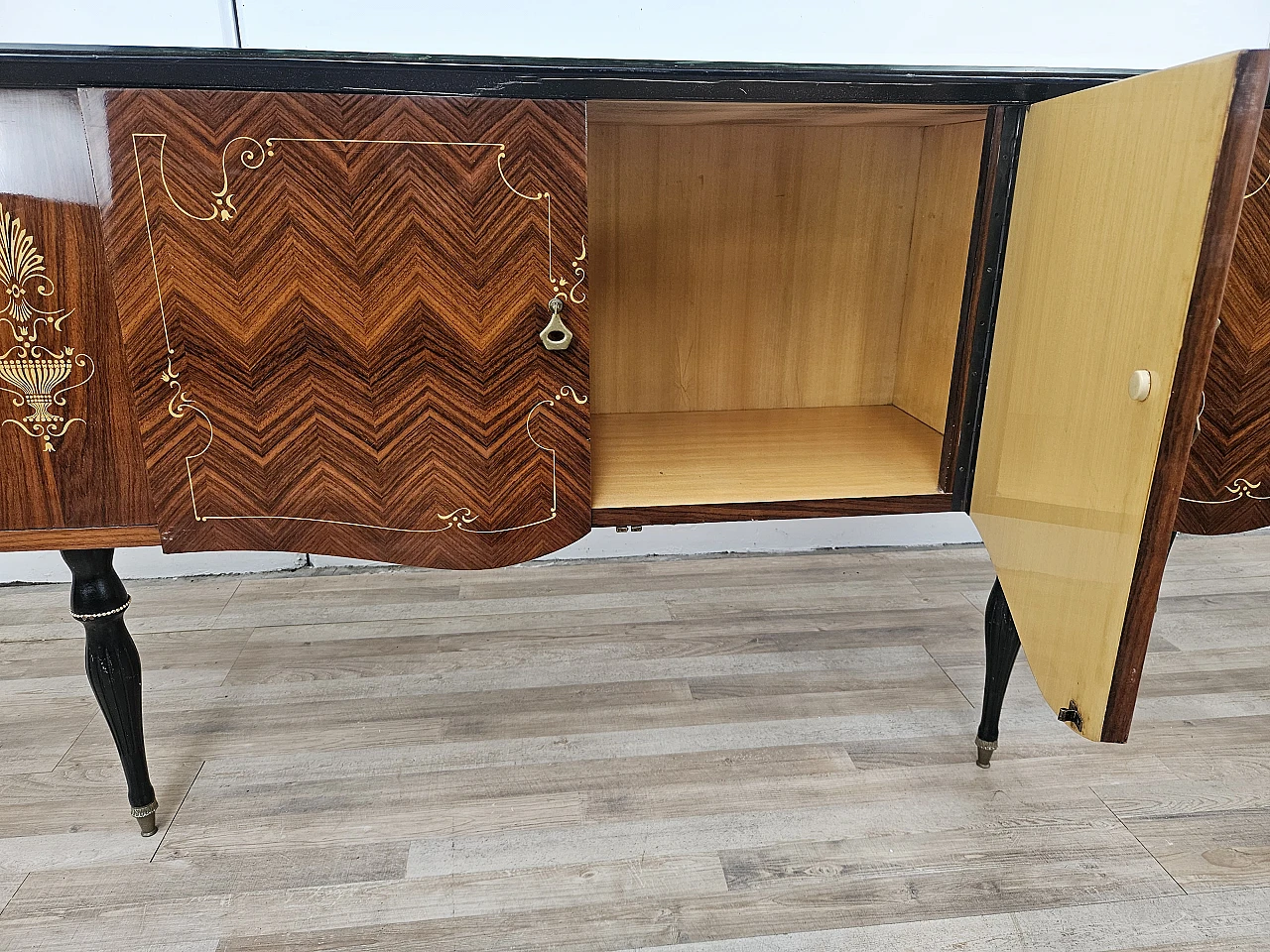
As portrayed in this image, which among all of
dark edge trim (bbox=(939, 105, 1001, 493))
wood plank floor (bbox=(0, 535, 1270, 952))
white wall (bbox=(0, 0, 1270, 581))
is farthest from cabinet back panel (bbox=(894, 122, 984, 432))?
wood plank floor (bbox=(0, 535, 1270, 952))

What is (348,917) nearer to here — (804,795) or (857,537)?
(804,795)

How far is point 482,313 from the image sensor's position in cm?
90

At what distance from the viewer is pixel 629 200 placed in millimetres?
1423

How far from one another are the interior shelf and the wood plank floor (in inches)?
17.2

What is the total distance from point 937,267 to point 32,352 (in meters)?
1.19

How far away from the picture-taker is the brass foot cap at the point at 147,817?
1.10 metres

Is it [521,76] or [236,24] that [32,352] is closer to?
[521,76]

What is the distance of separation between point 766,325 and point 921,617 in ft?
2.19

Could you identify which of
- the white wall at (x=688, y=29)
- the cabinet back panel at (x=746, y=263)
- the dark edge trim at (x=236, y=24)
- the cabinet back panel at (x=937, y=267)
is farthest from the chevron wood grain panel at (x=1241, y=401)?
the dark edge trim at (x=236, y=24)

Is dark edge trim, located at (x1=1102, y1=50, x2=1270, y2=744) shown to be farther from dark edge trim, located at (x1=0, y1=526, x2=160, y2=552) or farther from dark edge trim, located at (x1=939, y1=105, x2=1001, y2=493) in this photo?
dark edge trim, located at (x1=0, y1=526, x2=160, y2=552)

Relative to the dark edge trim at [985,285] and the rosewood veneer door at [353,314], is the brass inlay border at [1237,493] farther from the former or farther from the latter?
the rosewood veneer door at [353,314]

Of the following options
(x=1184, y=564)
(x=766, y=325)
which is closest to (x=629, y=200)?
(x=766, y=325)

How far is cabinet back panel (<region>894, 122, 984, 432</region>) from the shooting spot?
1.25 m

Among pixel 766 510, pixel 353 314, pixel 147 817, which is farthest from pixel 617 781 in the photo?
pixel 353 314
